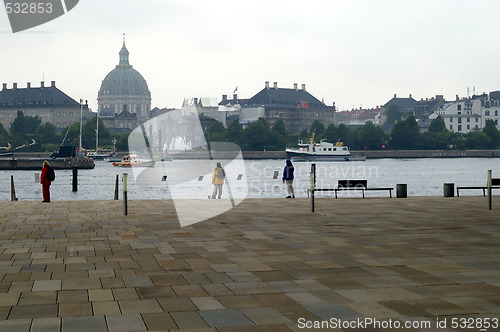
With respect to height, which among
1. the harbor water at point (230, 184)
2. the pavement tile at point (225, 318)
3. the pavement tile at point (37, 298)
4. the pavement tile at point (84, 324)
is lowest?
the harbor water at point (230, 184)

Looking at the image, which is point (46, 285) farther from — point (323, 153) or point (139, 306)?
point (323, 153)

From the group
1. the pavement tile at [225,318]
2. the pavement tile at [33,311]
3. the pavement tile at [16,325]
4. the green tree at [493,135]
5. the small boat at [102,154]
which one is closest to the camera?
the pavement tile at [16,325]

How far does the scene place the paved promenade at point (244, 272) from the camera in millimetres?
8305

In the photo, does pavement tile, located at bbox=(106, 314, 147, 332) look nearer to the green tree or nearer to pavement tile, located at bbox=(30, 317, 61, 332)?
pavement tile, located at bbox=(30, 317, 61, 332)

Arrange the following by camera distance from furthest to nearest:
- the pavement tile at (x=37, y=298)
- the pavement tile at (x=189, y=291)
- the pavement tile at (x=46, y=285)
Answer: the pavement tile at (x=46, y=285) < the pavement tile at (x=189, y=291) < the pavement tile at (x=37, y=298)

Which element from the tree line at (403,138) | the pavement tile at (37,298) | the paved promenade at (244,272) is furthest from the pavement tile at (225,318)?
the tree line at (403,138)

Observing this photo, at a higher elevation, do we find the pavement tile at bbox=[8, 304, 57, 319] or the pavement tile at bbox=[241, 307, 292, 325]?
the pavement tile at bbox=[8, 304, 57, 319]

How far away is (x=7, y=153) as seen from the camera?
183750 millimetres

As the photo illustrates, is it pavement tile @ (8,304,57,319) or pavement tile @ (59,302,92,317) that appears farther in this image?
pavement tile @ (59,302,92,317)

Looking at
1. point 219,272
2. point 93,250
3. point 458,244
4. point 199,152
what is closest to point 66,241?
point 93,250

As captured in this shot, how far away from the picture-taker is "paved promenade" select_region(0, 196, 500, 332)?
830 centimetres

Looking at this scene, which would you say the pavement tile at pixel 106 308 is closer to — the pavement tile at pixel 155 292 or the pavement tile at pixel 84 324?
the pavement tile at pixel 84 324

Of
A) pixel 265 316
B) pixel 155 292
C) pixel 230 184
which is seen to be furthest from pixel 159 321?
pixel 230 184

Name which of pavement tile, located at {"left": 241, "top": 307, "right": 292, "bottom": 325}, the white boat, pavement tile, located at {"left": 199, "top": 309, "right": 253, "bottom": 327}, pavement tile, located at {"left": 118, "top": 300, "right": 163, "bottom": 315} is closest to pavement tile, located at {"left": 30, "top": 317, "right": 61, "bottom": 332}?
pavement tile, located at {"left": 118, "top": 300, "right": 163, "bottom": 315}
